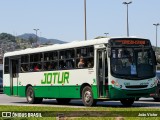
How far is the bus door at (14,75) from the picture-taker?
29547mm

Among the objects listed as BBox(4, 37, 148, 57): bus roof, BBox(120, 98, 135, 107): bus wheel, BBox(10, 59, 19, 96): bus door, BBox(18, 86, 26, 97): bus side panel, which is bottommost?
BBox(120, 98, 135, 107): bus wheel

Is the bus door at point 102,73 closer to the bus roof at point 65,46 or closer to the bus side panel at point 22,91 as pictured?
the bus roof at point 65,46

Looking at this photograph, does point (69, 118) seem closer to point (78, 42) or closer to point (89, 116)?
point (89, 116)

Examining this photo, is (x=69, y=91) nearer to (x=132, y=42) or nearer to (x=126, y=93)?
(x=126, y=93)

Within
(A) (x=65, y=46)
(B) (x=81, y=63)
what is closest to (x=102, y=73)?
(B) (x=81, y=63)

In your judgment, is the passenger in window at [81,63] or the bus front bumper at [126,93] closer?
the bus front bumper at [126,93]

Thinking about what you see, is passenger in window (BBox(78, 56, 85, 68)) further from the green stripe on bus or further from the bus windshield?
the bus windshield

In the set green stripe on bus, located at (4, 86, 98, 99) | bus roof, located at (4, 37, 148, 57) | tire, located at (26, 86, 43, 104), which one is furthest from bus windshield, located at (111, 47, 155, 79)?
tire, located at (26, 86, 43, 104)

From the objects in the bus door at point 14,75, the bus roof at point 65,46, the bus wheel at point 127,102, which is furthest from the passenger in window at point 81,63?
the bus door at point 14,75

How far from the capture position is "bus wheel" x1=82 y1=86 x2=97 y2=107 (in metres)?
22.8

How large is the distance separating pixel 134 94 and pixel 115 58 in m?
1.75

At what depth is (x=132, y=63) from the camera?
2209cm

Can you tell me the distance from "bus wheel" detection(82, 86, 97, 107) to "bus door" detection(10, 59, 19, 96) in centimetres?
713

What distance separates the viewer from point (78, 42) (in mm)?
24203
